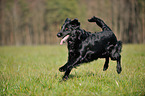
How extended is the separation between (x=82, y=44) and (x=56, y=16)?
32.9 meters

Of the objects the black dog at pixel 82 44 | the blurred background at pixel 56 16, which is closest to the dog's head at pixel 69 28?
the black dog at pixel 82 44

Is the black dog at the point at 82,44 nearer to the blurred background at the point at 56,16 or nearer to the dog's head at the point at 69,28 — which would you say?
the dog's head at the point at 69,28

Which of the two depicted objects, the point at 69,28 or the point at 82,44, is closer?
the point at 69,28


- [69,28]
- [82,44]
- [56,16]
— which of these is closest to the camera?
[69,28]

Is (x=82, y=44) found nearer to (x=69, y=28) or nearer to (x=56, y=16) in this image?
(x=69, y=28)

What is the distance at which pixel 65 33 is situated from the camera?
3330mm

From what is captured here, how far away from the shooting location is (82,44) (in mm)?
3520

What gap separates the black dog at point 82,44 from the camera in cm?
338

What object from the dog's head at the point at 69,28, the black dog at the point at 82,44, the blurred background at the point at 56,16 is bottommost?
Result: the black dog at the point at 82,44

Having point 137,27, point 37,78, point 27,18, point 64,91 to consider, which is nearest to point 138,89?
point 64,91

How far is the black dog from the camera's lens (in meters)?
3.38

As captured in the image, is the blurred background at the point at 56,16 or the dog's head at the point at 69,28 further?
the blurred background at the point at 56,16

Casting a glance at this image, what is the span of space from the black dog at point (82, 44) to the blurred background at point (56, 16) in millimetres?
18704

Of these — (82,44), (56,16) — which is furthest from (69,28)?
(56,16)
